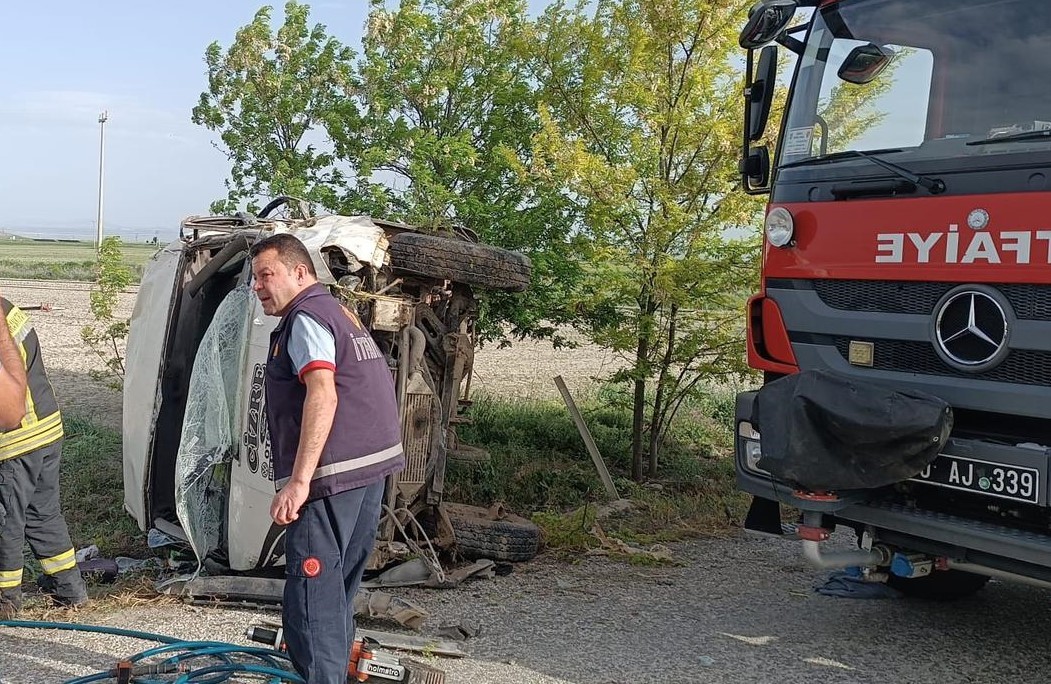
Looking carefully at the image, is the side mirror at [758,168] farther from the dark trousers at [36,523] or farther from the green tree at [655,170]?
the dark trousers at [36,523]

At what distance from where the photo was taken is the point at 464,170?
920 centimetres

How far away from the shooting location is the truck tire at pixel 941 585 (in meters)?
5.69

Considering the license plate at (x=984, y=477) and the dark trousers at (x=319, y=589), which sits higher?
the license plate at (x=984, y=477)

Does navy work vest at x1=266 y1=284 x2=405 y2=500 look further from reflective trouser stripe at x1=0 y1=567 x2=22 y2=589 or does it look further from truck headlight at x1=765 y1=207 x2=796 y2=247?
truck headlight at x1=765 y1=207 x2=796 y2=247

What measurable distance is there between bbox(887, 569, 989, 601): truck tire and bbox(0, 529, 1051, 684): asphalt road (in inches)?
2.7

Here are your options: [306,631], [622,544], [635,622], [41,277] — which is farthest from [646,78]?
[41,277]

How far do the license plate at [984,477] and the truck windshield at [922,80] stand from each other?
1288mm

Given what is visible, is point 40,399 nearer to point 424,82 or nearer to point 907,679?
point 907,679

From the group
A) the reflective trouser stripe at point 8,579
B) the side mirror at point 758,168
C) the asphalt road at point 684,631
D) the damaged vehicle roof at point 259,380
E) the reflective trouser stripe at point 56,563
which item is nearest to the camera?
the asphalt road at point 684,631

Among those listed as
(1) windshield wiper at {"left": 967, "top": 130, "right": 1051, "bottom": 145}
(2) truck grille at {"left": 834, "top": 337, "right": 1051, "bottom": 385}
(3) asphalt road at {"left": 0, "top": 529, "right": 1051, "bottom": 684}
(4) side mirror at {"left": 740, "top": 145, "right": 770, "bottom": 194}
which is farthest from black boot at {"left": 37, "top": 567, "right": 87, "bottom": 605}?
(1) windshield wiper at {"left": 967, "top": 130, "right": 1051, "bottom": 145}

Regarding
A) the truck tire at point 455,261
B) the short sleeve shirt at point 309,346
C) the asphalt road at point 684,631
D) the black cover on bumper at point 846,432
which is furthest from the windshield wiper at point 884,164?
the short sleeve shirt at point 309,346

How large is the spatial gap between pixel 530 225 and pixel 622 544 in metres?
3.06

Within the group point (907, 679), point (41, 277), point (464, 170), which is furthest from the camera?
point (41, 277)

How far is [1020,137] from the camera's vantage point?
13.5ft
